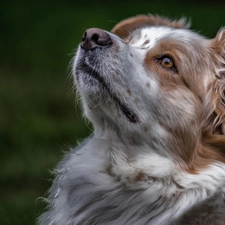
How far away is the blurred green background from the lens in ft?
25.2

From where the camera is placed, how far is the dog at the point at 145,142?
16.8ft

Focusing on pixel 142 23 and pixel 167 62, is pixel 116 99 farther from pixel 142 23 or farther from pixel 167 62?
pixel 142 23

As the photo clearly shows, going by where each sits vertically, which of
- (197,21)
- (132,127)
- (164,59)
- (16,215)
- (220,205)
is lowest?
(197,21)

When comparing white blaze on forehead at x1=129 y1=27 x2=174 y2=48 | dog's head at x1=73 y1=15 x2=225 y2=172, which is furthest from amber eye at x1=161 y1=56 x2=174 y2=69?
white blaze on forehead at x1=129 y1=27 x2=174 y2=48

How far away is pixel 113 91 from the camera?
17.2 feet

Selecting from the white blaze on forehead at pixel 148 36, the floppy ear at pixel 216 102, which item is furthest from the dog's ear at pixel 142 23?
the floppy ear at pixel 216 102

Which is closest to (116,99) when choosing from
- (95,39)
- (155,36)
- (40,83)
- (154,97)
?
(154,97)

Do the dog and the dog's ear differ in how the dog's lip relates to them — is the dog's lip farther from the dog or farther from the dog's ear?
the dog's ear

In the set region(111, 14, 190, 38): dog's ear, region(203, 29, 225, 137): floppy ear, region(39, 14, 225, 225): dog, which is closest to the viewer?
region(39, 14, 225, 225): dog

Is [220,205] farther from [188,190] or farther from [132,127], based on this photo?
[132,127]

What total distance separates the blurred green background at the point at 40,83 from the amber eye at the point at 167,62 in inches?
37.2

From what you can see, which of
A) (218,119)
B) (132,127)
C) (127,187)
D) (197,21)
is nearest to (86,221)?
(127,187)

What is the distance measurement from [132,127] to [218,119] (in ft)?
2.09

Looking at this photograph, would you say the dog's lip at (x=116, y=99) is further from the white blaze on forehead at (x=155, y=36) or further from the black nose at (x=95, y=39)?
the white blaze on forehead at (x=155, y=36)
